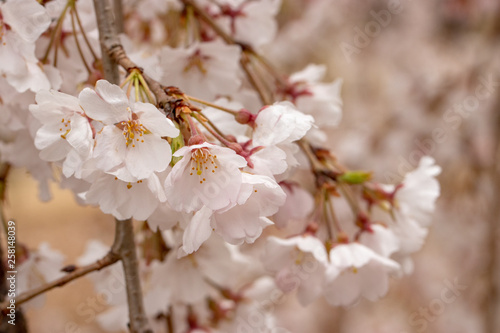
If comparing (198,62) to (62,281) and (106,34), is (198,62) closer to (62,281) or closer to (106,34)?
(106,34)

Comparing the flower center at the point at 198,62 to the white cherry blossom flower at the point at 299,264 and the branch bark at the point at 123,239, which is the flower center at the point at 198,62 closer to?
the branch bark at the point at 123,239

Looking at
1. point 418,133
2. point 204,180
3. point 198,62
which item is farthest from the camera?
point 418,133

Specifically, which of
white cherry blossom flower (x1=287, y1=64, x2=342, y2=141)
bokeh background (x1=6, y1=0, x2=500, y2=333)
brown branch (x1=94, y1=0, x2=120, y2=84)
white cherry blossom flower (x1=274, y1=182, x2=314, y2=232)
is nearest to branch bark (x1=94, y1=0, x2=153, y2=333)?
brown branch (x1=94, y1=0, x2=120, y2=84)

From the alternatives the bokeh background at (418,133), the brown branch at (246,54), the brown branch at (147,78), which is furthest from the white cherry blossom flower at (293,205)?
the bokeh background at (418,133)

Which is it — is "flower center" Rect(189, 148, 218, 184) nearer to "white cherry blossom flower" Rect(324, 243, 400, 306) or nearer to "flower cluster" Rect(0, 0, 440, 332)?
"flower cluster" Rect(0, 0, 440, 332)

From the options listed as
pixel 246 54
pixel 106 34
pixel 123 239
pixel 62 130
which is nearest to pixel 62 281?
pixel 123 239
